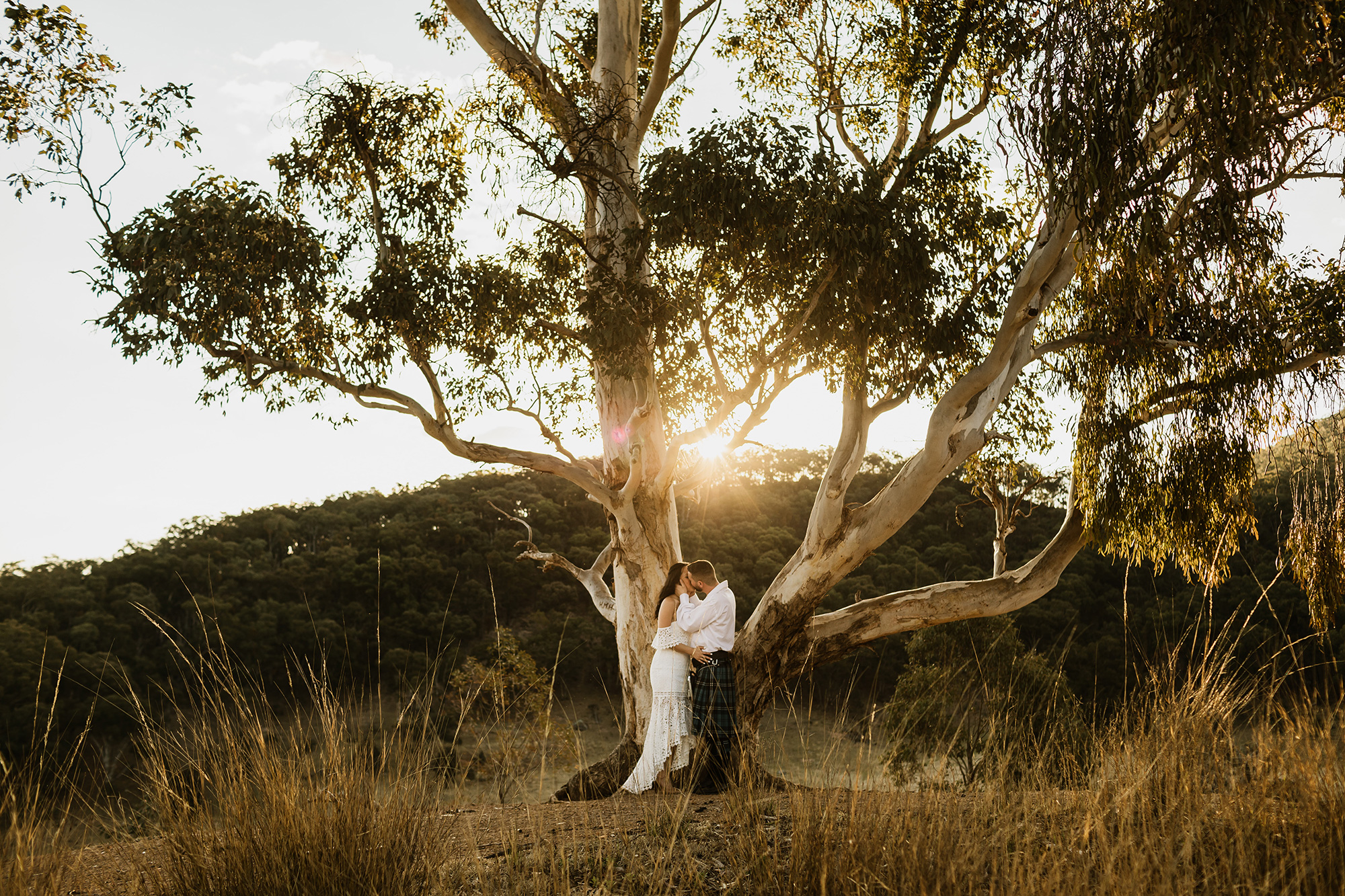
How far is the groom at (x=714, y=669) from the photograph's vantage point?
223 inches

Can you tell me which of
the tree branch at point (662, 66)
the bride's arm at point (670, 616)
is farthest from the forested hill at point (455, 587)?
the bride's arm at point (670, 616)

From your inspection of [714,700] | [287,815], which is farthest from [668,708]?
[287,815]

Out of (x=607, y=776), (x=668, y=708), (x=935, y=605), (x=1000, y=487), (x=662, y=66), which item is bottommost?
(x=607, y=776)

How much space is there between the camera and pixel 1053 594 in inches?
738

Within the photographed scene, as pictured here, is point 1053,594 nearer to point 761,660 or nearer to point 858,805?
point 761,660

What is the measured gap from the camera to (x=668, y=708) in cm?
565

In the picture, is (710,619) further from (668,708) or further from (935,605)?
(935,605)

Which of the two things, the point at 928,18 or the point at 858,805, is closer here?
the point at 858,805

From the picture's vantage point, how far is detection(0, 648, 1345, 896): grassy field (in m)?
2.76

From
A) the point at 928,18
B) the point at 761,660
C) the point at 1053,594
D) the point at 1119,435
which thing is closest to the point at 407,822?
the point at 761,660

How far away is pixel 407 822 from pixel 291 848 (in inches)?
14.4

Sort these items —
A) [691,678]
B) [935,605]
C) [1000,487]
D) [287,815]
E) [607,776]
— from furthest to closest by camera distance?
[1000,487], [607,776], [935,605], [691,678], [287,815]

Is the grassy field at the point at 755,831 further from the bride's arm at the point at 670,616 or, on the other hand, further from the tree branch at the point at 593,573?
the tree branch at the point at 593,573

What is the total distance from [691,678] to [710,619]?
51 cm
